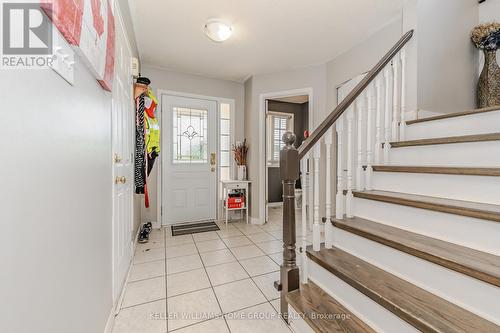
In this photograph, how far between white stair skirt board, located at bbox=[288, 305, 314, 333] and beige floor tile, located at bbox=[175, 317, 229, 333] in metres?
0.43

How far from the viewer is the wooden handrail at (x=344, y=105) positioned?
Answer: 1565mm

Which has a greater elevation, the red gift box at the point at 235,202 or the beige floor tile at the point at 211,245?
the red gift box at the point at 235,202

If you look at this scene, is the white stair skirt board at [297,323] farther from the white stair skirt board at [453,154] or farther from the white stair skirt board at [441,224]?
the white stair skirt board at [453,154]

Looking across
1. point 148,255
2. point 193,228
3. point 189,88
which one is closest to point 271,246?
point 193,228

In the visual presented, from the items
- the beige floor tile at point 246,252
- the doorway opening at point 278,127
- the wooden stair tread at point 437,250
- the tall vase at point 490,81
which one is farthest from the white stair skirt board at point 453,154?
the doorway opening at point 278,127

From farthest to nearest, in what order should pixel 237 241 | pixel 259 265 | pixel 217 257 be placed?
pixel 237 241, pixel 217 257, pixel 259 265

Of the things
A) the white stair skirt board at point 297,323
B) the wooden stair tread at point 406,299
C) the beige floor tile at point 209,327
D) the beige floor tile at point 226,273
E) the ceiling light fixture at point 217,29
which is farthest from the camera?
the ceiling light fixture at point 217,29

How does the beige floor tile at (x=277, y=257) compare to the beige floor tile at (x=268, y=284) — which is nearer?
the beige floor tile at (x=268, y=284)

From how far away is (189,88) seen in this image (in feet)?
12.2

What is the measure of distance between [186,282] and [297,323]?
106 cm

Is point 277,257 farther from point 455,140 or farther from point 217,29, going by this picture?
point 217,29

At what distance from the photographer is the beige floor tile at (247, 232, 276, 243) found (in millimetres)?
2988

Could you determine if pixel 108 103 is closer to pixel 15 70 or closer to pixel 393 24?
pixel 15 70

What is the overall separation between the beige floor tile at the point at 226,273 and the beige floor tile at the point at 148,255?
0.69m
